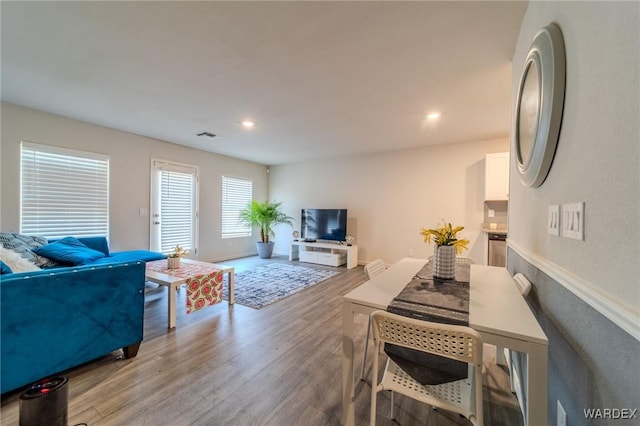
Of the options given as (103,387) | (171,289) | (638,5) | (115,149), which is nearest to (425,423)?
(638,5)

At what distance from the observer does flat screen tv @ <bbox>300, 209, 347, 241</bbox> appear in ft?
18.7

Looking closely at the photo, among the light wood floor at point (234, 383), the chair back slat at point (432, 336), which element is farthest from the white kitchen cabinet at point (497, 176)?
the chair back slat at point (432, 336)

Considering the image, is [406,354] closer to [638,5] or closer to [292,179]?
[638,5]

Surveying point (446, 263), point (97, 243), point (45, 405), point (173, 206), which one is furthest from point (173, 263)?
point (446, 263)

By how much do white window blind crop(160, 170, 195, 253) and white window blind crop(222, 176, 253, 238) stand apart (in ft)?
2.69

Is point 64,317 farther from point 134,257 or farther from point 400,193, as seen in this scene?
point 400,193

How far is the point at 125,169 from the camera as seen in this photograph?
13.9 feet

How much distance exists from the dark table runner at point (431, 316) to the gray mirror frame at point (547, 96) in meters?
0.76

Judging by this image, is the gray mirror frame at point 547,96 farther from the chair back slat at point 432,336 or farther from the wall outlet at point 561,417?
the wall outlet at point 561,417

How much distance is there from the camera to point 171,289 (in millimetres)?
2512

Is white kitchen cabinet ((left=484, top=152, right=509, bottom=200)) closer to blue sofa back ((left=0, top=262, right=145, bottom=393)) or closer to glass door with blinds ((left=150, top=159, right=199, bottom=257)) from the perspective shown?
blue sofa back ((left=0, top=262, right=145, bottom=393))

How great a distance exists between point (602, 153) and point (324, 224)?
525cm

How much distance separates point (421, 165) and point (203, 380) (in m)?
4.82

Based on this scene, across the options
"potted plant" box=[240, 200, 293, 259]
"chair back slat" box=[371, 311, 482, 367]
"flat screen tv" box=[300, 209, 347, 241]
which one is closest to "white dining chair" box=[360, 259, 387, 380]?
"chair back slat" box=[371, 311, 482, 367]
